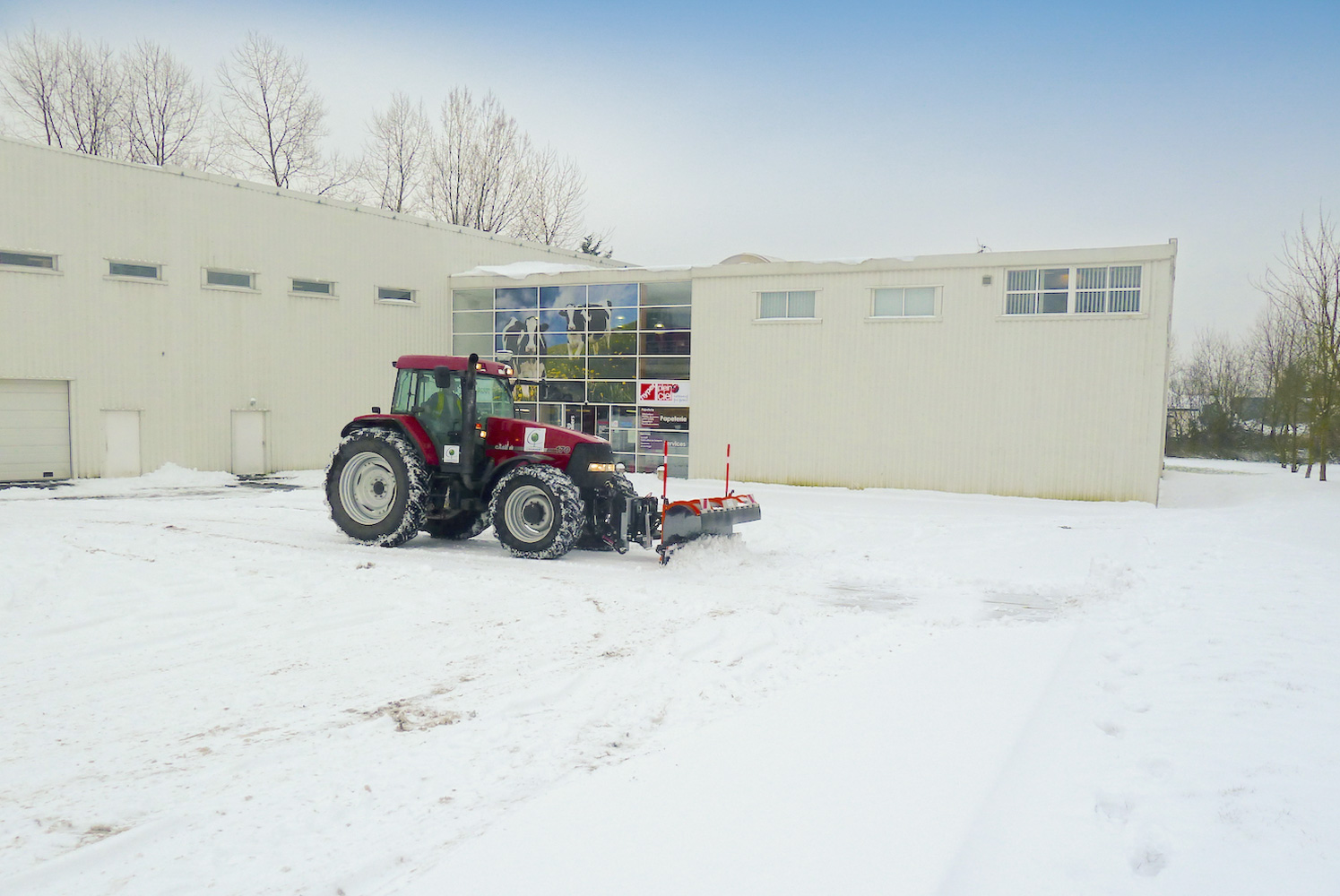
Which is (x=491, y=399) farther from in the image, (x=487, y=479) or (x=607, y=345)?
(x=607, y=345)

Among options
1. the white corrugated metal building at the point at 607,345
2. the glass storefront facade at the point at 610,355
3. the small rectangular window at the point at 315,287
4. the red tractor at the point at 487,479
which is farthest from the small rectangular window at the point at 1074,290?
the small rectangular window at the point at 315,287

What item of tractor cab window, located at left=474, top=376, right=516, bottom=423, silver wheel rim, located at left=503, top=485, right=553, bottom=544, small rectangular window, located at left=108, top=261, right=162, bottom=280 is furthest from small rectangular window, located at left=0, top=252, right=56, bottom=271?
silver wheel rim, located at left=503, top=485, right=553, bottom=544

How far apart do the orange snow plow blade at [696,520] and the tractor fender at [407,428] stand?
311cm

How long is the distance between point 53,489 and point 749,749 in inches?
707

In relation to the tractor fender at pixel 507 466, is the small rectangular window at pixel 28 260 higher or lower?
higher

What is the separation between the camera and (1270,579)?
8898mm

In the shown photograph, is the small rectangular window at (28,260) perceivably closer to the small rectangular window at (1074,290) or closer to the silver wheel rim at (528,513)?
the silver wheel rim at (528,513)

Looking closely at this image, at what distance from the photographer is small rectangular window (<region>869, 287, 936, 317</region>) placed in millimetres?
18969

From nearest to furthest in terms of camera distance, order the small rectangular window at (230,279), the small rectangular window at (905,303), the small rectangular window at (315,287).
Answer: the small rectangular window at (905,303) < the small rectangular window at (230,279) < the small rectangular window at (315,287)

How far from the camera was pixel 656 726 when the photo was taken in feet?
15.9

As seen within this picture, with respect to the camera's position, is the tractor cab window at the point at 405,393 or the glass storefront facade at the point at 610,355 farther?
the glass storefront facade at the point at 610,355

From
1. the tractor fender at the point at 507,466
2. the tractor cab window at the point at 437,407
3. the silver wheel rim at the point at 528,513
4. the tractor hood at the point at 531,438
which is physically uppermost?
the tractor cab window at the point at 437,407

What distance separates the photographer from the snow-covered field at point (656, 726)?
328cm

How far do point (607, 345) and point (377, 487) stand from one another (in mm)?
12144
